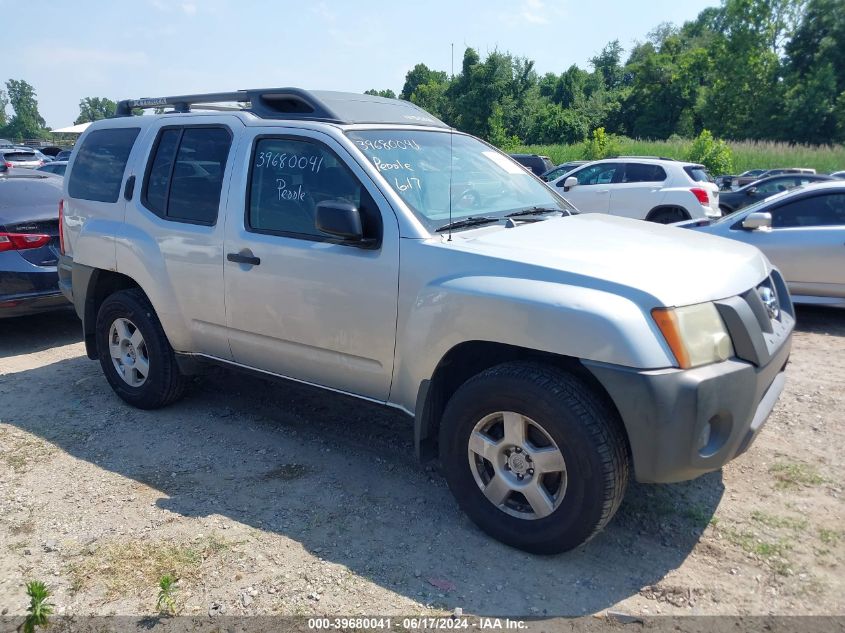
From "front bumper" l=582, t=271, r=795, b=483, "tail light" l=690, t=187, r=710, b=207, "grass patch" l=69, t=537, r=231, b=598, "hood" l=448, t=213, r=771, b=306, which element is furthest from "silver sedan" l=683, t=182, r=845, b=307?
"grass patch" l=69, t=537, r=231, b=598

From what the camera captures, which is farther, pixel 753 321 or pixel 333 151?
pixel 333 151

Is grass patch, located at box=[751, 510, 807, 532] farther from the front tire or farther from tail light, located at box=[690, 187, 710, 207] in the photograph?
tail light, located at box=[690, 187, 710, 207]

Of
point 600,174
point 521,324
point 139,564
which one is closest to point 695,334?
point 521,324

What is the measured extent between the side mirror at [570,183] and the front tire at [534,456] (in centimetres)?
1082

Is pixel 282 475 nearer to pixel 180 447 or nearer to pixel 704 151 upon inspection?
pixel 180 447

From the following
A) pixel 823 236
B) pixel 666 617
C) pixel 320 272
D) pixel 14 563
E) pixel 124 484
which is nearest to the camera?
pixel 666 617

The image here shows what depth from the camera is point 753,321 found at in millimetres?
3000

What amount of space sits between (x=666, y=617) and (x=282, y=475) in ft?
7.19

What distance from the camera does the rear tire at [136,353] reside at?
4.70m

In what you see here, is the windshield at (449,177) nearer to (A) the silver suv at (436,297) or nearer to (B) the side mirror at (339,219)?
(A) the silver suv at (436,297)

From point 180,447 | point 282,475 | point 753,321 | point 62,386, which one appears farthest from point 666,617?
point 62,386

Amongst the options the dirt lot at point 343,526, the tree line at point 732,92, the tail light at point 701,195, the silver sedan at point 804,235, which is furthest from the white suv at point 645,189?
the tree line at point 732,92

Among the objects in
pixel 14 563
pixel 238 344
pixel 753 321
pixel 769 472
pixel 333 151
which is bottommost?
pixel 14 563

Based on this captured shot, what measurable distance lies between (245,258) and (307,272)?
1.61 feet
